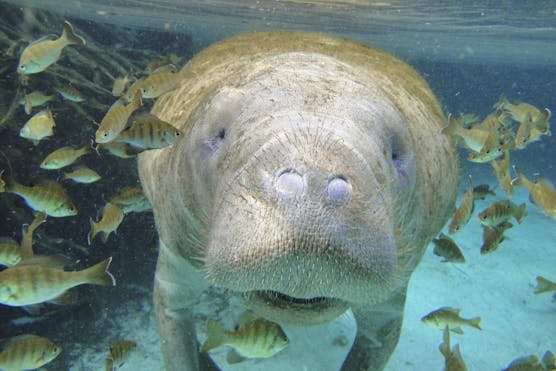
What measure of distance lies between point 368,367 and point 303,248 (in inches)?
116

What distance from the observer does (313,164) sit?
1927 millimetres

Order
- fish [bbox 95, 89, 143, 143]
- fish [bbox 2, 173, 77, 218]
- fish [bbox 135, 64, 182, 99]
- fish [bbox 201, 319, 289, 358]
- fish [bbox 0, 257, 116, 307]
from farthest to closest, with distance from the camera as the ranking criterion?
fish [bbox 135, 64, 182, 99], fish [bbox 2, 173, 77, 218], fish [bbox 95, 89, 143, 143], fish [bbox 201, 319, 289, 358], fish [bbox 0, 257, 116, 307]

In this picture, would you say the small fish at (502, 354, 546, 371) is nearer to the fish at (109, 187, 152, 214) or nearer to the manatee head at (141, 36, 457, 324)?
the manatee head at (141, 36, 457, 324)

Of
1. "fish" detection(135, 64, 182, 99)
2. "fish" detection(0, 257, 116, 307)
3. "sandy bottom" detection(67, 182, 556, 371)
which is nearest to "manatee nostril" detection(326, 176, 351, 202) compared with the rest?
"fish" detection(0, 257, 116, 307)

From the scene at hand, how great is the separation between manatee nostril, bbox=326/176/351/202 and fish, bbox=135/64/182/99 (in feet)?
9.48

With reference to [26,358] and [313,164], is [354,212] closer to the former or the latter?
[313,164]

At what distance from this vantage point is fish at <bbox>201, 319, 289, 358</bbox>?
10.3 feet

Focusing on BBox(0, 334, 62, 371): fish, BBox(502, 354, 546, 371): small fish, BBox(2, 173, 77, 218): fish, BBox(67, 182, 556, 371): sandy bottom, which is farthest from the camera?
BBox(67, 182, 556, 371): sandy bottom

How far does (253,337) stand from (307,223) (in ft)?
5.54

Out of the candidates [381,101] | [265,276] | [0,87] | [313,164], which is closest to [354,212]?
[313,164]

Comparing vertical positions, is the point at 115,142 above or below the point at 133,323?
above

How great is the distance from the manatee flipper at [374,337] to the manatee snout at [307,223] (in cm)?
202

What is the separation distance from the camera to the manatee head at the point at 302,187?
→ 6.11ft

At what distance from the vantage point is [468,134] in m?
4.65
